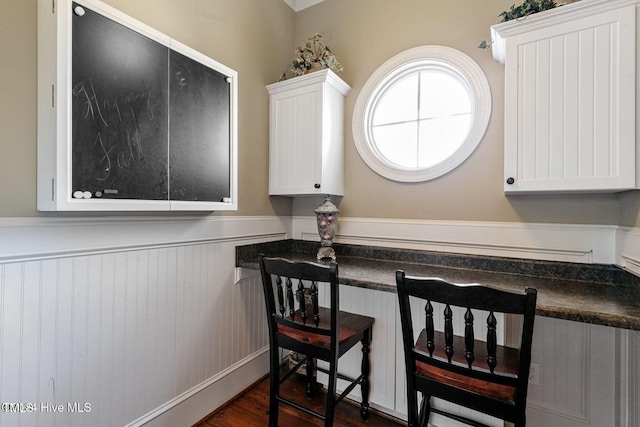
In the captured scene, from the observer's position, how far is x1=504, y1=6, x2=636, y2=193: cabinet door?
4.00ft

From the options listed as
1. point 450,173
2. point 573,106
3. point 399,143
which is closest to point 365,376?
point 450,173

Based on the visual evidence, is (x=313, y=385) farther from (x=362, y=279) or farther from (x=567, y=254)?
(x=567, y=254)

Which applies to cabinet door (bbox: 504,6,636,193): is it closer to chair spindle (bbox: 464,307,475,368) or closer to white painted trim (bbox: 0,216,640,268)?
white painted trim (bbox: 0,216,640,268)

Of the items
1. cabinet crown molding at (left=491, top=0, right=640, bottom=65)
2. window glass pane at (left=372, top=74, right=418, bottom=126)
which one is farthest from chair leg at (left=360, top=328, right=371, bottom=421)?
cabinet crown molding at (left=491, top=0, right=640, bottom=65)

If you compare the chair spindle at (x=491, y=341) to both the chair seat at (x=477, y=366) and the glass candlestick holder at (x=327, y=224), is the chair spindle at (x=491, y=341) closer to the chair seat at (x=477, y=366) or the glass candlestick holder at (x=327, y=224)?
the chair seat at (x=477, y=366)

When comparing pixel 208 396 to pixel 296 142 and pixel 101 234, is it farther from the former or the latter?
pixel 296 142

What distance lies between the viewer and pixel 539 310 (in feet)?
3.71

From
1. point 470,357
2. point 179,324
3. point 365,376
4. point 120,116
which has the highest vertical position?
point 120,116

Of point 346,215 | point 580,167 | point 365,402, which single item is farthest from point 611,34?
point 365,402

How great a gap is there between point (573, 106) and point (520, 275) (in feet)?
2.88

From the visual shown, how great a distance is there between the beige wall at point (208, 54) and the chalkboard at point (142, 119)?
0.72 feet

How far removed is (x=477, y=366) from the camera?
1212mm

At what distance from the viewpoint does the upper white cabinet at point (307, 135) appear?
80.1 inches

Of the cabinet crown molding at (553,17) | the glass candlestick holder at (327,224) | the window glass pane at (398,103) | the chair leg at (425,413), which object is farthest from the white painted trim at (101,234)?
the cabinet crown molding at (553,17)
